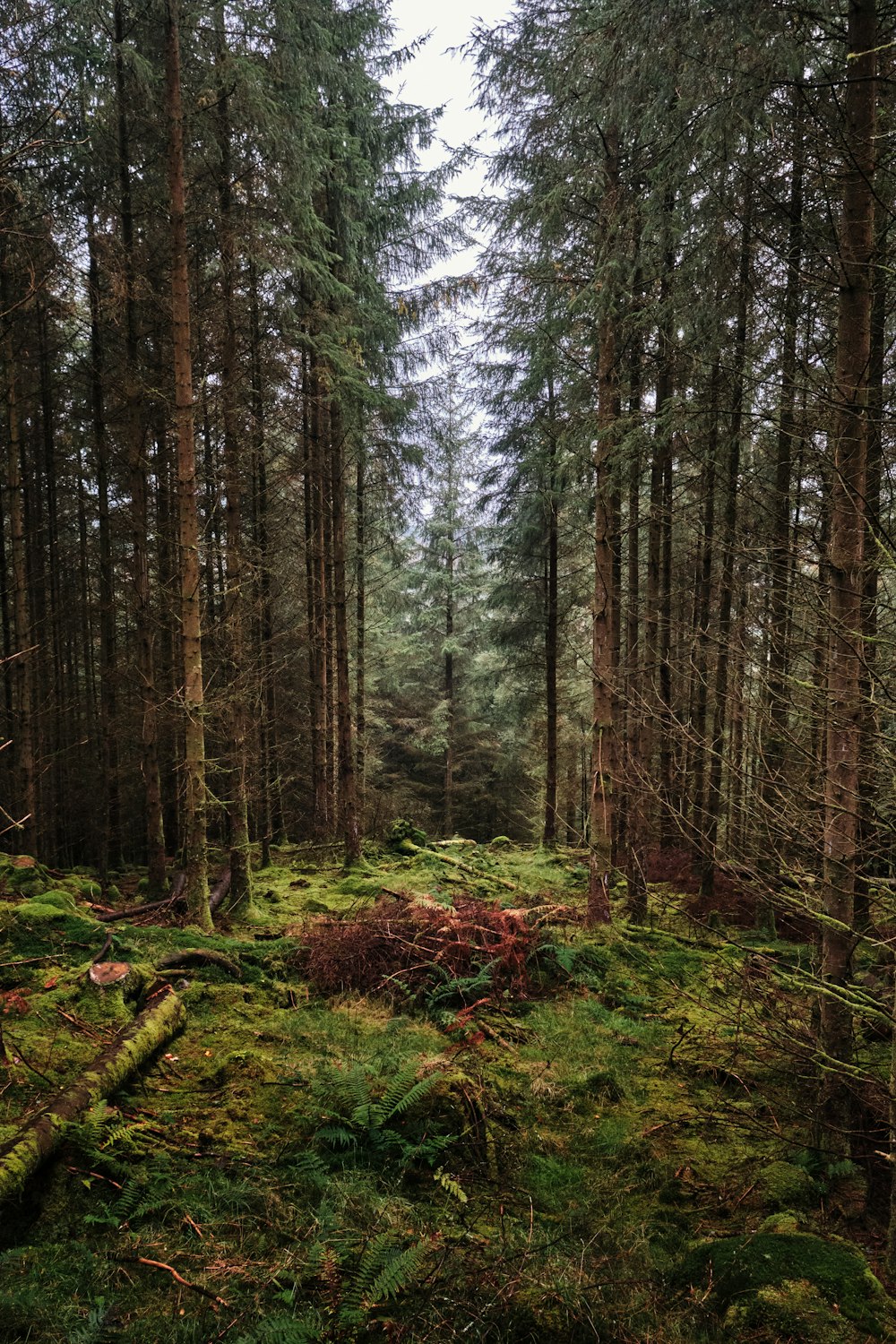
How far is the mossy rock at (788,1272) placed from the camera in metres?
2.60

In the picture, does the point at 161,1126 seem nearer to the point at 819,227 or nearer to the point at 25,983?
the point at 25,983

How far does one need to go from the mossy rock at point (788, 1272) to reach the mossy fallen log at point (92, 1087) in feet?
10.2

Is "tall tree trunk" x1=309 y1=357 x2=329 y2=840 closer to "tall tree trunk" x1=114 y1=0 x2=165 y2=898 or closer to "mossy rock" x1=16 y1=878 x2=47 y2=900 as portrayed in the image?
"tall tree trunk" x1=114 y1=0 x2=165 y2=898

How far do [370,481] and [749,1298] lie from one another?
49.0 feet

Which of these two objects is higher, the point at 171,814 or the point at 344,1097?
the point at 344,1097

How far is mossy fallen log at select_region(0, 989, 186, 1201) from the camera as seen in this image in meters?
2.84

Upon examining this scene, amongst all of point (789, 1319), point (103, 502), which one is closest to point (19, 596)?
point (103, 502)

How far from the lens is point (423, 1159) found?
12.6ft

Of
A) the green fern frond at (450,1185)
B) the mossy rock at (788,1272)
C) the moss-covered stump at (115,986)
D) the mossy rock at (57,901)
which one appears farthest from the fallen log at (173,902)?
the mossy rock at (788,1272)

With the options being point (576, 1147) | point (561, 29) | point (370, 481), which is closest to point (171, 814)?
point (370, 481)

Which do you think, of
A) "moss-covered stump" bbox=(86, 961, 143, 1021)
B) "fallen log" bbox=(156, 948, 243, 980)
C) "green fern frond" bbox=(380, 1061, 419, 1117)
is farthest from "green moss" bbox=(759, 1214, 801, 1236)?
"fallen log" bbox=(156, 948, 243, 980)

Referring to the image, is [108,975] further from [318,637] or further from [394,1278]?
[318,637]

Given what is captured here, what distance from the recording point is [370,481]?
15.3 meters

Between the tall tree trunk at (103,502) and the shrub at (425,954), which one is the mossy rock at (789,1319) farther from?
the tall tree trunk at (103,502)
